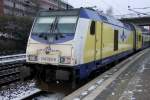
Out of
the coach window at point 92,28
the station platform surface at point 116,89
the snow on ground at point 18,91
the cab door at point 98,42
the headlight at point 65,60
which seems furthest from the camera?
the cab door at point 98,42

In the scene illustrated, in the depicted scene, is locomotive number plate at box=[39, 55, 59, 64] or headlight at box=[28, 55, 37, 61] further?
headlight at box=[28, 55, 37, 61]

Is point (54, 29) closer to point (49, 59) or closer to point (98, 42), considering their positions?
point (49, 59)

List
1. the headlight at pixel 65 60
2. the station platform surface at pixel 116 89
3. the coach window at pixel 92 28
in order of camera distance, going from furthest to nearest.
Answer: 1. the coach window at pixel 92 28
2. the headlight at pixel 65 60
3. the station platform surface at pixel 116 89

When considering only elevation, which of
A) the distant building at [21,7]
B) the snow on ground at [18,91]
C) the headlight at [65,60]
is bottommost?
the snow on ground at [18,91]

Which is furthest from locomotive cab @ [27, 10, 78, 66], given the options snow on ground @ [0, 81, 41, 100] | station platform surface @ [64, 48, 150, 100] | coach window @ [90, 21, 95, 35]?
station platform surface @ [64, 48, 150, 100]

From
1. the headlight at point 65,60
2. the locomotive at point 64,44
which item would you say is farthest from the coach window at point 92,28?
the headlight at point 65,60

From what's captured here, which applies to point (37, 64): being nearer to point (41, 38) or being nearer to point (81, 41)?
point (41, 38)

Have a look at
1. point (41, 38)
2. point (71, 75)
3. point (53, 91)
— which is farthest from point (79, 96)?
point (41, 38)

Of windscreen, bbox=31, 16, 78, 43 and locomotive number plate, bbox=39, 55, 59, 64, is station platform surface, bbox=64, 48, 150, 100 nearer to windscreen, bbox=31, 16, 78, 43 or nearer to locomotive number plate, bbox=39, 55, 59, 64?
locomotive number plate, bbox=39, 55, 59, 64

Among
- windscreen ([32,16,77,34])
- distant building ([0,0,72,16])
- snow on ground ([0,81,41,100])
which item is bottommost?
snow on ground ([0,81,41,100])

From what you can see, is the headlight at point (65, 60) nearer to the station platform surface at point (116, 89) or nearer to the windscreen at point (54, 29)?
the windscreen at point (54, 29)

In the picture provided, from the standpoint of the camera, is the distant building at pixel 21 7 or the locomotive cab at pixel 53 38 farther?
the distant building at pixel 21 7

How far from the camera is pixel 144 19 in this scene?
70.2m

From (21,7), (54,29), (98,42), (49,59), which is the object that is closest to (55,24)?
(54,29)
